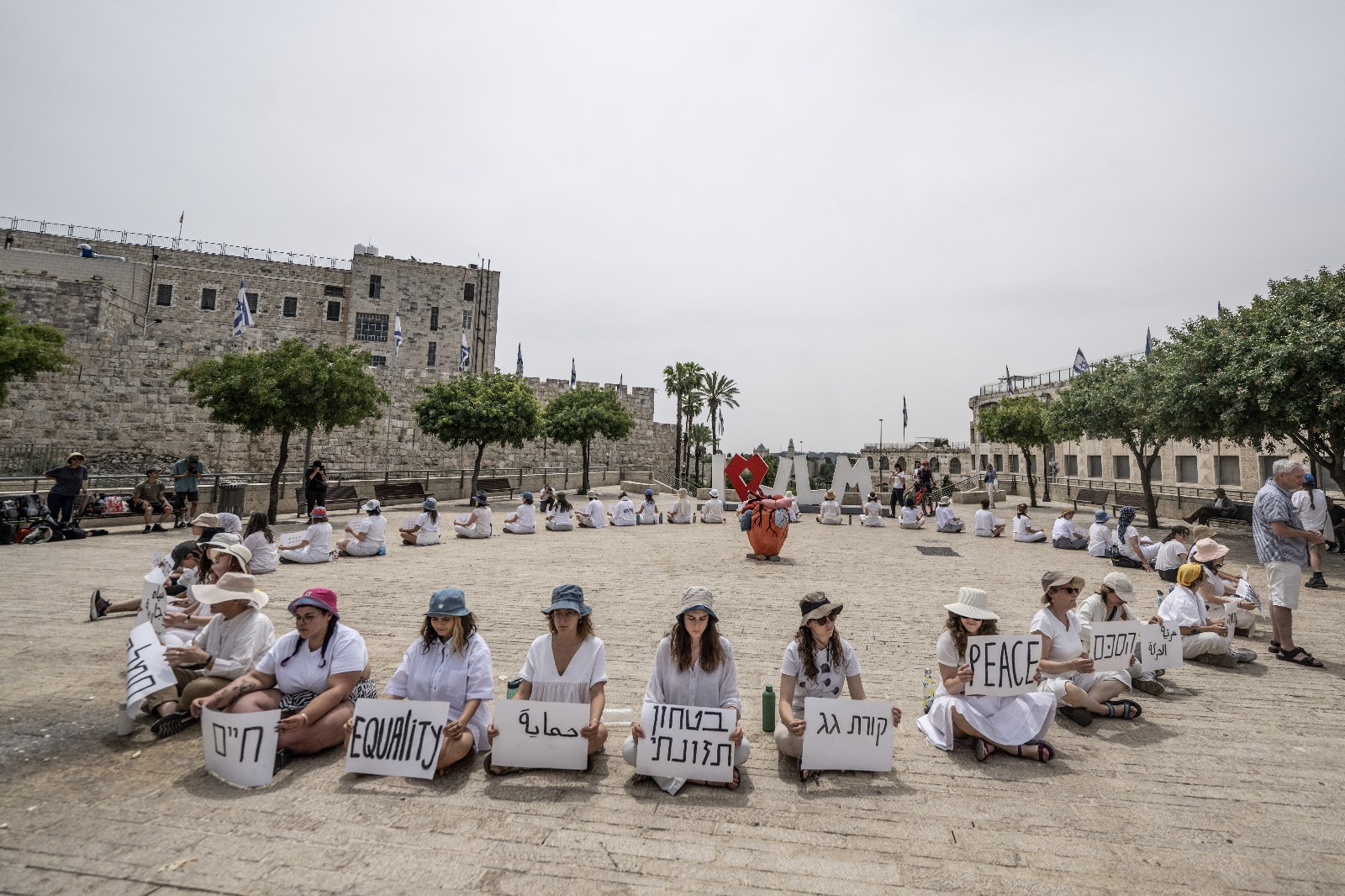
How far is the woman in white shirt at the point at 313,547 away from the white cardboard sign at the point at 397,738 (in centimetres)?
875

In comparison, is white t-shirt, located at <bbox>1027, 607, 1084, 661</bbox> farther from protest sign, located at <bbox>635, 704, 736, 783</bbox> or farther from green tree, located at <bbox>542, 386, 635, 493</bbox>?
green tree, located at <bbox>542, 386, 635, 493</bbox>

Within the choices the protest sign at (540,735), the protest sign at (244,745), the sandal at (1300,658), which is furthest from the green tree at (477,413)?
the sandal at (1300,658)

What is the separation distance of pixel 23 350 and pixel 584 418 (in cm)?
2142

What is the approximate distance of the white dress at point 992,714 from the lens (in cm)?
435

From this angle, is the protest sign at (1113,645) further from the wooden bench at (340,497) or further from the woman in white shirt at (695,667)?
the wooden bench at (340,497)

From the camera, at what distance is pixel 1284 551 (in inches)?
263

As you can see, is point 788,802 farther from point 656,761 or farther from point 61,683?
point 61,683

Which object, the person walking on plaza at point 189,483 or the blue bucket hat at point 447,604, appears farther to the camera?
the person walking on plaza at point 189,483

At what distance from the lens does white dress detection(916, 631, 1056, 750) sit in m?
4.35

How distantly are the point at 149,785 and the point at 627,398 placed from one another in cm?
4252

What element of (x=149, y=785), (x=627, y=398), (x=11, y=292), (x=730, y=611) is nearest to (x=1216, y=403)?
(x=730, y=611)

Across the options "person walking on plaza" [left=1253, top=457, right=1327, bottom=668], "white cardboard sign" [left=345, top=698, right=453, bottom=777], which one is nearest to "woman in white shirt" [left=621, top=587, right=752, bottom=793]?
"white cardboard sign" [left=345, top=698, right=453, bottom=777]

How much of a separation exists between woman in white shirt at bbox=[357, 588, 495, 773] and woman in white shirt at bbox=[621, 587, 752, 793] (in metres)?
1.02

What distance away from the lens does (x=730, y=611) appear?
28.5 feet
